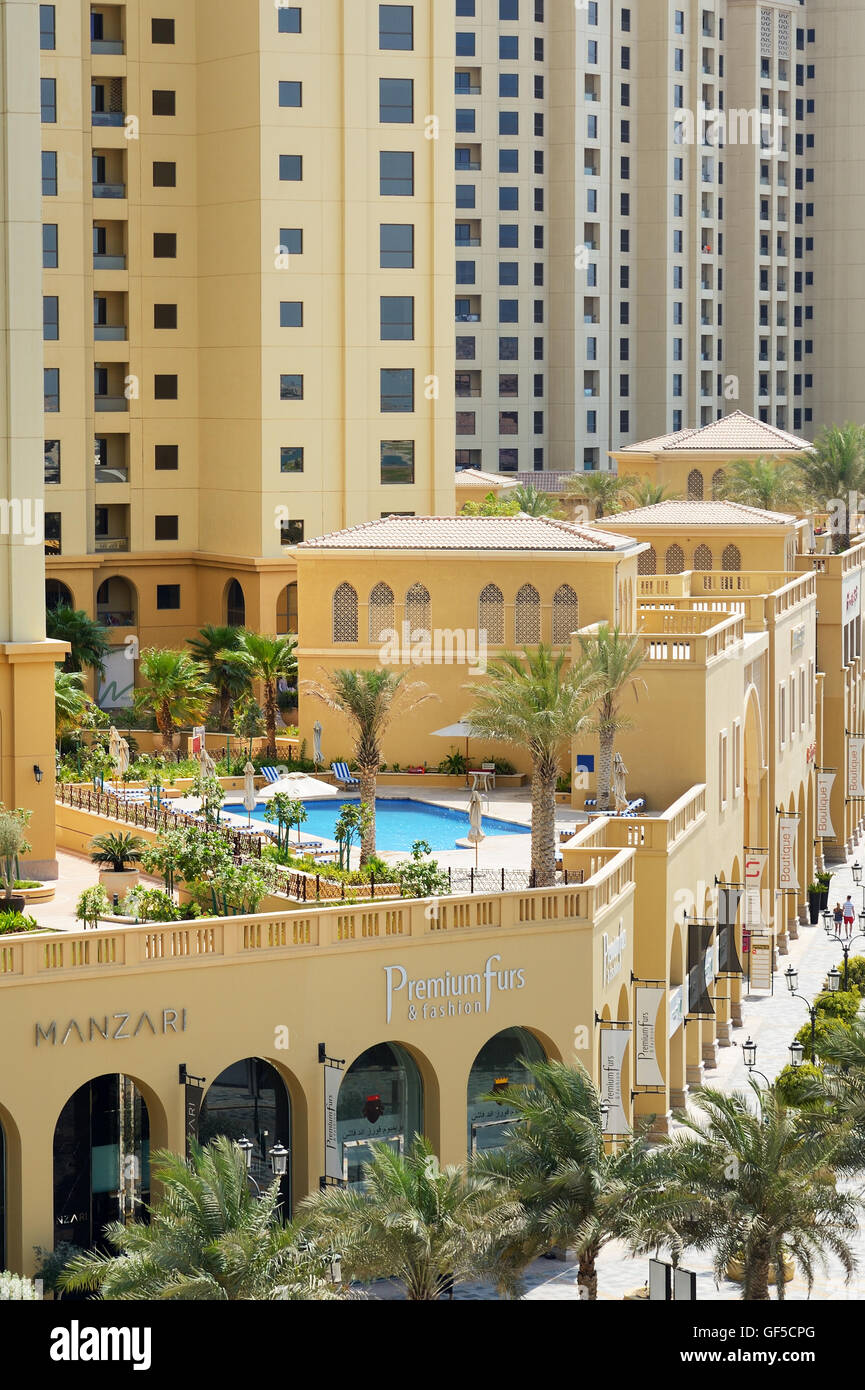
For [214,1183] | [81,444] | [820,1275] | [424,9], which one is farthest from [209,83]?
[214,1183]

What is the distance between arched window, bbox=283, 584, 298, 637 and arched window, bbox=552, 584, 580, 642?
60.5ft

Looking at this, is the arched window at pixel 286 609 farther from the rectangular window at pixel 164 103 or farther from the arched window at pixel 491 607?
the arched window at pixel 491 607

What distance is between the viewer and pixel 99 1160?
87.2 ft

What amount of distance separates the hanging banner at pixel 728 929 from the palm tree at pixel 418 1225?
17.9m

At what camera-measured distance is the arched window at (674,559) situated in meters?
65.3

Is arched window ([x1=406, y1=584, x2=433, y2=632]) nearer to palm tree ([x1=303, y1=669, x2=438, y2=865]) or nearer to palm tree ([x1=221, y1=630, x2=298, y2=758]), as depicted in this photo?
palm tree ([x1=221, y1=630, x2=298, y2=758])

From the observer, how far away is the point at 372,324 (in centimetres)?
6575

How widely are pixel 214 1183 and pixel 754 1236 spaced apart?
626cm

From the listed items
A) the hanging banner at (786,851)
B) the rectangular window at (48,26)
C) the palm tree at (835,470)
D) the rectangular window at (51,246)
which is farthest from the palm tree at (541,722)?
the palm tree at (835,470)

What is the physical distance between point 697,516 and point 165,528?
1646 centimetres

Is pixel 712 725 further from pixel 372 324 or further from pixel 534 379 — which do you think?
pixel 534 379

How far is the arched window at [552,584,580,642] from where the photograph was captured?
48.0 m

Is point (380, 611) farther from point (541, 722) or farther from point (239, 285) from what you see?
point (239, 285)

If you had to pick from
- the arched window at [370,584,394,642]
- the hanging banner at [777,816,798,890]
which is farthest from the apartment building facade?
the hanging banner at [777,816,798,890]
